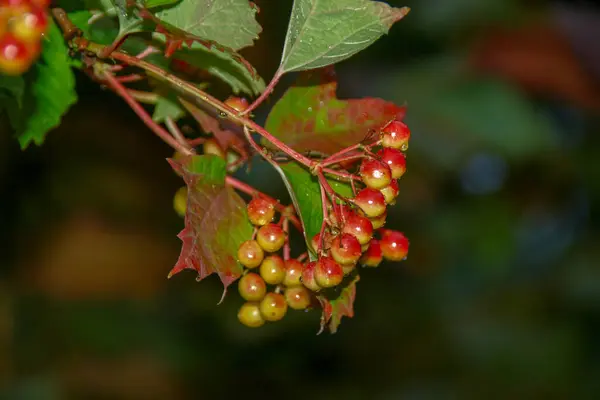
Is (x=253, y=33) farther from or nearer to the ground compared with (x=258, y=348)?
farther from the ground

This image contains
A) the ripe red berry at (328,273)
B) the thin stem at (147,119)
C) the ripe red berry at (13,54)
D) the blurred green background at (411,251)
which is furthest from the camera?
the blurred green background at (411,251)

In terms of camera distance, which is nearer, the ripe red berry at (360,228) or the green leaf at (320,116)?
the ripe red berry at (360,228)

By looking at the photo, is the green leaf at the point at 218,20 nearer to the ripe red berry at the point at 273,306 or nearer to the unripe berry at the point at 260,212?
the unripe berry at the point at 260,212

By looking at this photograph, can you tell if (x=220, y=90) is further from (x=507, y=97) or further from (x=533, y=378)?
(x=533, y=378)

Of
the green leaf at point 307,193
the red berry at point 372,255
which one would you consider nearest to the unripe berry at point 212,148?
the green leaf at point 307,193

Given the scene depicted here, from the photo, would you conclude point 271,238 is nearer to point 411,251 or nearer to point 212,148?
point 212,148

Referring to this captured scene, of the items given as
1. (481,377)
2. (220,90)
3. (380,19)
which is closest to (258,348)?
(481,377)
